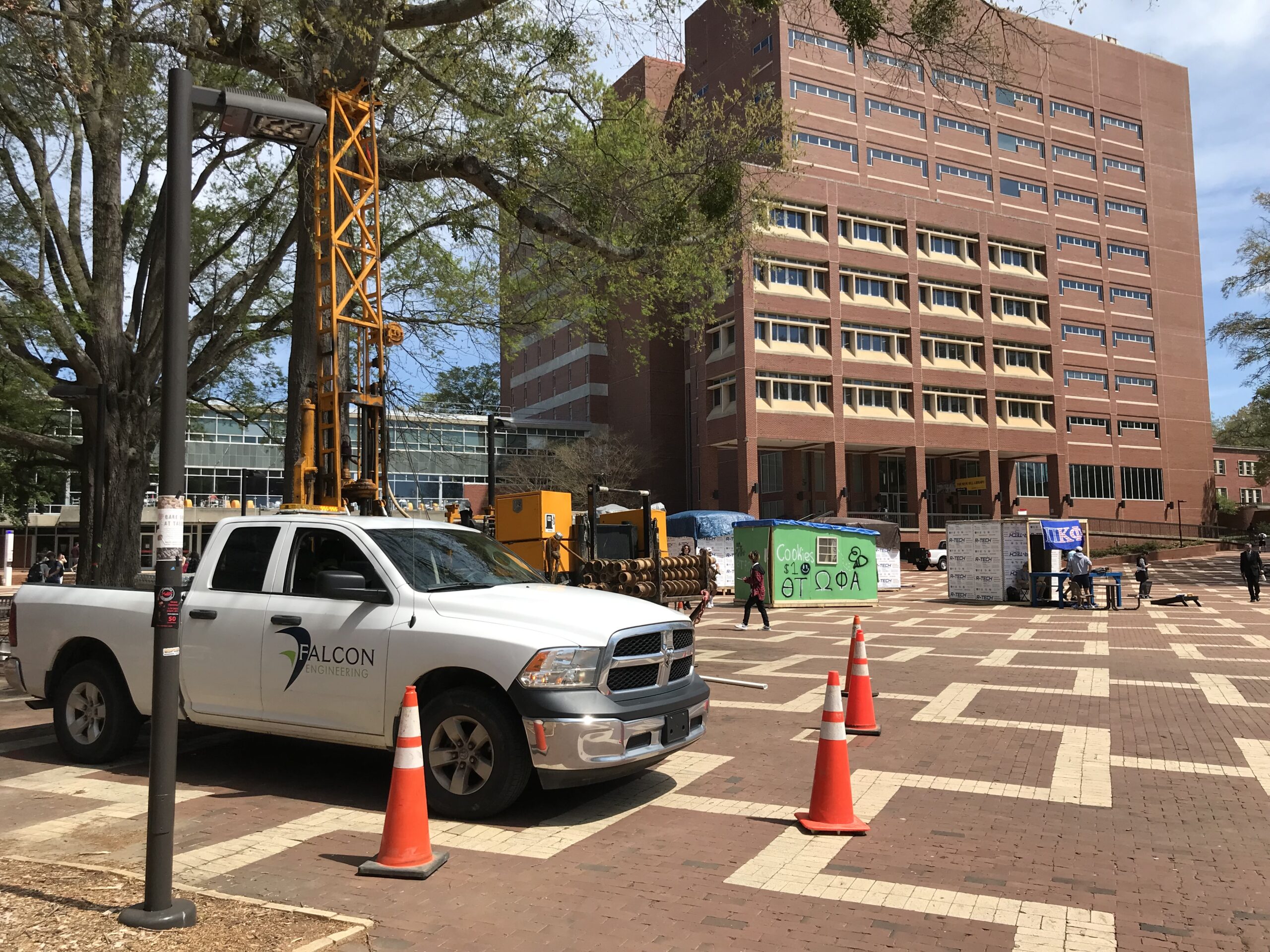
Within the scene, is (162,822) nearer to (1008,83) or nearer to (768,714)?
(768,714)

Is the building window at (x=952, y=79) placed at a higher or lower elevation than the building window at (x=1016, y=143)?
lower

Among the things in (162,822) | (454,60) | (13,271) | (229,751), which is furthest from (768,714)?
(13,271)

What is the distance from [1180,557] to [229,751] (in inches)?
2260

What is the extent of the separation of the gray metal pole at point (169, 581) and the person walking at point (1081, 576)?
24.5m

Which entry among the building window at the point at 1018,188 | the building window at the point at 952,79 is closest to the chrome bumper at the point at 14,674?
the building window at the point at 952,79

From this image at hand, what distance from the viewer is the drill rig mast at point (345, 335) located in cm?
1329

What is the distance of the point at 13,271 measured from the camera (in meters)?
16.2

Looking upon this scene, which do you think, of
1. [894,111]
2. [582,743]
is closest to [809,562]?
[582,743]

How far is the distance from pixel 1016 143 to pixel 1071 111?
579 centimetres

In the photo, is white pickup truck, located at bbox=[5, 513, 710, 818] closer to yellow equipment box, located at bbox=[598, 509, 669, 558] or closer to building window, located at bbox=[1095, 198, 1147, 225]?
yellow equipment box, located at bbox=[598, 509, 669, 558]

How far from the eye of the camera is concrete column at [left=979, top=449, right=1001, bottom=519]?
2411 inches

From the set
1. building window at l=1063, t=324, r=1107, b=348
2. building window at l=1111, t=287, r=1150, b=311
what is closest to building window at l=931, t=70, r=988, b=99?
building window at l=1063, t=324, r=1107, b=348

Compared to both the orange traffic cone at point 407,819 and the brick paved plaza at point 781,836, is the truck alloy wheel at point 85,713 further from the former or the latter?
the orange traffic cone at point 407,819

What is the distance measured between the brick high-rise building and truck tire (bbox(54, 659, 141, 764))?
1866 inches
